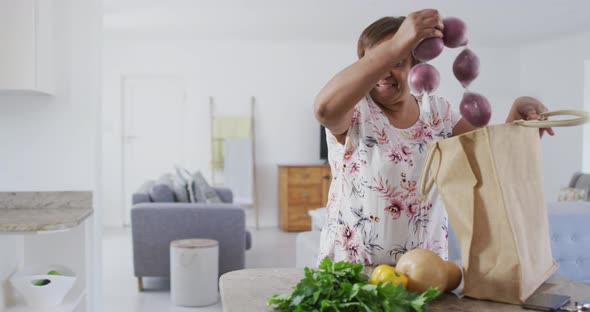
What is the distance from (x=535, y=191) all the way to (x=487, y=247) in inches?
5.8

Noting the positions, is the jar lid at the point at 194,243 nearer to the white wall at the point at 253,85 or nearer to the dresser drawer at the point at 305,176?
the dresser drawer at the point at 305,176

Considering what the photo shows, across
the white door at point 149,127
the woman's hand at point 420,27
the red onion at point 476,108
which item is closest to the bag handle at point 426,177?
the red onion at point 476,108

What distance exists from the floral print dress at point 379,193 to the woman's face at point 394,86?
0.02 meters

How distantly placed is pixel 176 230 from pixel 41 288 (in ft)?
6.28

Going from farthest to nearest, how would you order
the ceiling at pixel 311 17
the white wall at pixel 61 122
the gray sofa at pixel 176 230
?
1. the ceiling at pixel 311 17
2. the gray sofa at pixel 176 230
3. the white wall at pixel 61 122

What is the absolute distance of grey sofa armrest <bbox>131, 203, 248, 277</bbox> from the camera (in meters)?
4.20

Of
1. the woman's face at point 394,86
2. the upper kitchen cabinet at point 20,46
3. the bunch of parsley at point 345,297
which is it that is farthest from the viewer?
the upper kitchen cabinet at point 20,46

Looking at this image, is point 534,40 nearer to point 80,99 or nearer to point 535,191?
point 80,99

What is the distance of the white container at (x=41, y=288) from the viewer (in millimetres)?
2324

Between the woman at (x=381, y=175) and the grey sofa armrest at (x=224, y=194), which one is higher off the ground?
the woman at (x=381, y=175)

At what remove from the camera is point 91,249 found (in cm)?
278

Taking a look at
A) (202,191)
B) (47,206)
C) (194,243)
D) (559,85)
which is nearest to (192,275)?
(194,243)

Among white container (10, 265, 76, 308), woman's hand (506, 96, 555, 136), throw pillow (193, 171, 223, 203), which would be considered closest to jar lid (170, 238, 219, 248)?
throw pillow (193, 171, 223, 203)

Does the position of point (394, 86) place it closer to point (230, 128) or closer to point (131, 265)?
point (131, 265)
